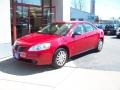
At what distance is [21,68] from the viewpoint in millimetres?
7688

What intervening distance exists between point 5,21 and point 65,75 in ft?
19.8

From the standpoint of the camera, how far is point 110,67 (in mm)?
7789

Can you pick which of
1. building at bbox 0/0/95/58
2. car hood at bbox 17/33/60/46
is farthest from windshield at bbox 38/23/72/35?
building at bbox 0/0/95/58

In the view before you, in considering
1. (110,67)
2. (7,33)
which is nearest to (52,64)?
(110,67)

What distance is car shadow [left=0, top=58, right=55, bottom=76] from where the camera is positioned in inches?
285

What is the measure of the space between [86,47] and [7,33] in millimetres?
4565

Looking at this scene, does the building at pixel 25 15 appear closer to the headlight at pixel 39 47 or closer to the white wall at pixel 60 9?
the white wall at pixel 60 9

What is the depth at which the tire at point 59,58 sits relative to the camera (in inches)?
295

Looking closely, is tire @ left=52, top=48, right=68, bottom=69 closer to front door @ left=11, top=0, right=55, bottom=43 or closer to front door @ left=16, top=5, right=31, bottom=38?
front door @ left=11, top=0, right=55, bottom=43

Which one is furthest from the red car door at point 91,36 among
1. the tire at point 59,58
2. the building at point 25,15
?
the building at point 25,15

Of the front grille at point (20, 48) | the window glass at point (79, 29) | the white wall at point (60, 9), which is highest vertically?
the white wall at point (60, 9)

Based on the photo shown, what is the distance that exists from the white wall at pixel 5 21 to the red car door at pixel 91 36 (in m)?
4.36

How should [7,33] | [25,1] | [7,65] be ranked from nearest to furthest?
1. [7,65]
2. [7,33]
3. [25,1]

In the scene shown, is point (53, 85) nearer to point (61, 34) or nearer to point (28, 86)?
point (28, 86)
